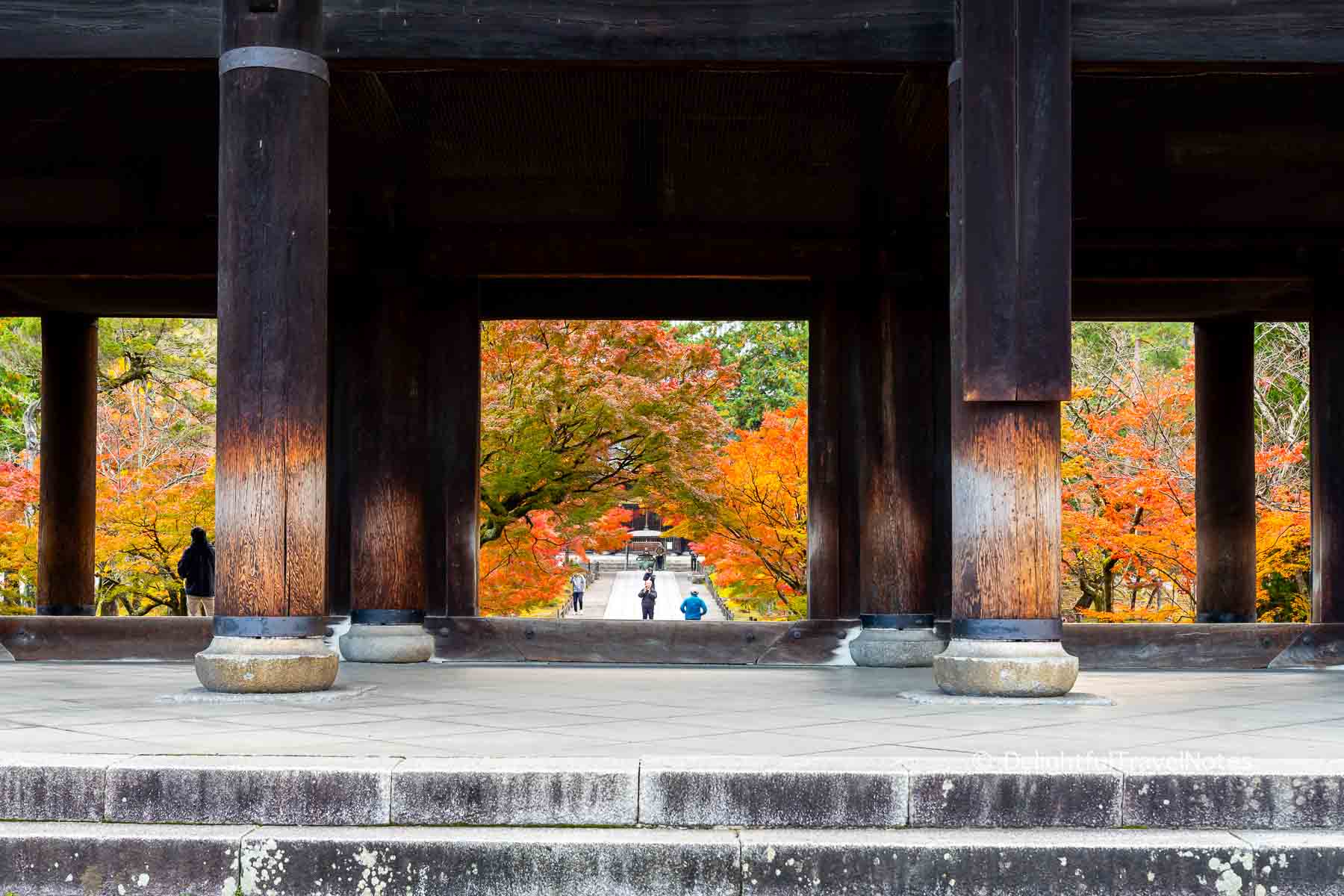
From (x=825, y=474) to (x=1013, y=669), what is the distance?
16.7ft

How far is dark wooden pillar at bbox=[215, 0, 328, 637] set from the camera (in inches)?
295

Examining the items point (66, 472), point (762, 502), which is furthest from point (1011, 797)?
point (762, 502)

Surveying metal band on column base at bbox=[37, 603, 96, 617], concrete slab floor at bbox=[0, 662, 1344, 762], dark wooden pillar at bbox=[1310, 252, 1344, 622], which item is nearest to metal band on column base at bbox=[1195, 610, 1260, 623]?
dark wooden pillar at bbox=[1310, 252, 1344, 622]

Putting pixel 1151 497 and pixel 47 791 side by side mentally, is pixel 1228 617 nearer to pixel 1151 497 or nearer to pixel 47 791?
pixel 1151 497

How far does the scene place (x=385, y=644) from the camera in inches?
430

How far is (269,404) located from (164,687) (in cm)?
198

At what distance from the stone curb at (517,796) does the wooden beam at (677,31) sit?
4.36m

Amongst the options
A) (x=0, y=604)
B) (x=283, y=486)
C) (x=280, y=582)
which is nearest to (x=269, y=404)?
(x=283, y=486)

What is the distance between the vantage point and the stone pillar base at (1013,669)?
7.36m

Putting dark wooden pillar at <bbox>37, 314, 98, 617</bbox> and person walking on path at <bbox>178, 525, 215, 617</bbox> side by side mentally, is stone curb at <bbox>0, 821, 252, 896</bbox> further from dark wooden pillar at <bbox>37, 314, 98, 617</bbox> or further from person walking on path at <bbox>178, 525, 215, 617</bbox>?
dark wooden pillar at <bbox>37, 314, 98, 617</bbox>

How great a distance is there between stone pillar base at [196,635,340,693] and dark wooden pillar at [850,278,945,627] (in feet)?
16.6

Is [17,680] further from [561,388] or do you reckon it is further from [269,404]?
[561,388]

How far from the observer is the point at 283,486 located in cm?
750

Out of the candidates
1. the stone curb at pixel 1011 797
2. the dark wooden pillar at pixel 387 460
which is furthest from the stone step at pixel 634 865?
the dark wooden pillar at pixel 387 460
